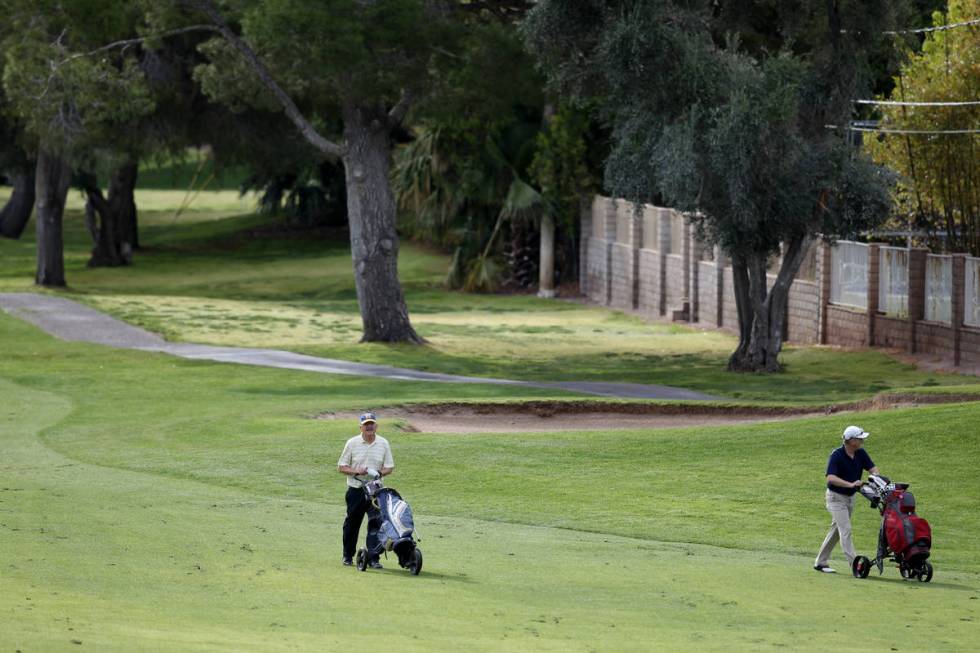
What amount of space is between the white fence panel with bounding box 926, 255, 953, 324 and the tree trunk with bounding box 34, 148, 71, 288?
29.5m

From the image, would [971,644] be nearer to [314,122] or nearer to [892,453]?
[892,453]

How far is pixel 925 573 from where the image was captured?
15.6 meters

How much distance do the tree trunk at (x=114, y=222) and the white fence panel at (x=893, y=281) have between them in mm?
33357

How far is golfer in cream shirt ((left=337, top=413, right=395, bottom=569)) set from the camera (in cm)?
1510

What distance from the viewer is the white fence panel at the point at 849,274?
37938 millimetres

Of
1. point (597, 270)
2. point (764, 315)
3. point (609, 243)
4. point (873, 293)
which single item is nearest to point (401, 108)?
point (764, 315)

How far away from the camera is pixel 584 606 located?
1373 centimetres

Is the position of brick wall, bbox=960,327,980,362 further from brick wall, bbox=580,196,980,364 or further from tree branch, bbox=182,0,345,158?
tree branch, bbox=182,0,345,158

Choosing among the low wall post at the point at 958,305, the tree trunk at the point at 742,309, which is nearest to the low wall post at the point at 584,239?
the tree trunk at the point at 742,309

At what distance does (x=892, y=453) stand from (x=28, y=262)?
Result: 50.5m

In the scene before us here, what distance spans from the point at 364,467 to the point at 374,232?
25137 millimetres

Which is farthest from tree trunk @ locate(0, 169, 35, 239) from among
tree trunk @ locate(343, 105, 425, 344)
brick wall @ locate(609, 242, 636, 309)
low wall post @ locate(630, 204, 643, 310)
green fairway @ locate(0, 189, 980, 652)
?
tree trunk @ locate(343, 105, 425, 344)

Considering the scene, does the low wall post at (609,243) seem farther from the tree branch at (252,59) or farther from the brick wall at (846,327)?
the tree branch at (252,59)

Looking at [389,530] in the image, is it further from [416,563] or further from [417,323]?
[417,323]
